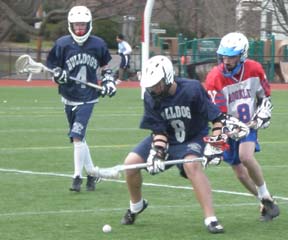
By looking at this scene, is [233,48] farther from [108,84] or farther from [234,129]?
[108,84]

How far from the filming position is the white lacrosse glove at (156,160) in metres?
7.66

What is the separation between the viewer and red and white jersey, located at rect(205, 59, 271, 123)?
8320 millimetres

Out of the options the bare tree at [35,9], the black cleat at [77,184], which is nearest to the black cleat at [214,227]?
the black cleat at [77,184]

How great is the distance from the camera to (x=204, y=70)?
112 ft

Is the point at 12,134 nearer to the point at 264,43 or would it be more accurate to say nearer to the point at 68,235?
Result: the point at 68,235

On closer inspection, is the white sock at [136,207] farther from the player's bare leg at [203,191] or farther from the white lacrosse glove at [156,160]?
the player's bare leg at [203,191]

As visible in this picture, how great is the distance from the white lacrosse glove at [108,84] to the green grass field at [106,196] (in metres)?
1.00

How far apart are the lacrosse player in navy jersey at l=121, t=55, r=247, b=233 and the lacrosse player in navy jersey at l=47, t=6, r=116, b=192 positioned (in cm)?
216

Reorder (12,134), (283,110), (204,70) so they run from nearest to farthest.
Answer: (12,134)
(283,110)
(204,70)

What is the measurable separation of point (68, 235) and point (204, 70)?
1056 inches

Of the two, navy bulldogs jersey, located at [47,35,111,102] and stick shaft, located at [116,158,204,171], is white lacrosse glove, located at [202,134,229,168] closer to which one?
stick shaft, located at [116,158,204,171]

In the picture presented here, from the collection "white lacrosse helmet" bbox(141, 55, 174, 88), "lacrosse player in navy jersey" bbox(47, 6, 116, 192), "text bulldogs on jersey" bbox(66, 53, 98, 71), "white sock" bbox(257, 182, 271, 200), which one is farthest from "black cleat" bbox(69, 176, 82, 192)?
"white lacrosse helmet" bbox(141, 55, 174, 88)

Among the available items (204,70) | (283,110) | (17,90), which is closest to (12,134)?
(283,110)

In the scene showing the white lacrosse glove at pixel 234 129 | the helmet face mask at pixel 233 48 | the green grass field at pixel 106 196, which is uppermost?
the helmet face mask at pixel 233 48
